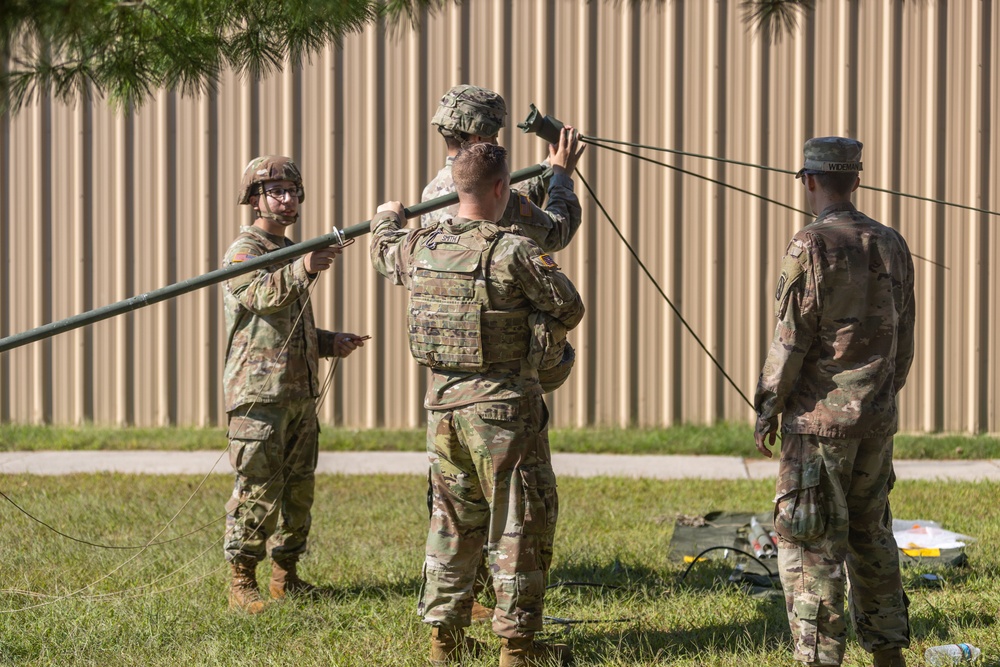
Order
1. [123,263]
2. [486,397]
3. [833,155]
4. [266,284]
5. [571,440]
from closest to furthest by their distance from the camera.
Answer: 1. [833,155]
2. [486,397]
3. [266,284]
4. [571,440]
5. [123,263]

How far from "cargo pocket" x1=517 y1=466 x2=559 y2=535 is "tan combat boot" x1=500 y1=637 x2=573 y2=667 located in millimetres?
422

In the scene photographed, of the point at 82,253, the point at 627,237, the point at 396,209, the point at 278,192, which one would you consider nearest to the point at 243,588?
the point at 278,192

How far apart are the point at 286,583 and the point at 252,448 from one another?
0.72m

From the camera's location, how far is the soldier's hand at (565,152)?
4.98 m

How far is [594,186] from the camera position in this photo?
1001 centimetres

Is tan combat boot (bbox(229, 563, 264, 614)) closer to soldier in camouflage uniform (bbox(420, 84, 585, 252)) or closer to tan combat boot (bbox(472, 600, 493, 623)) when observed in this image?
tan combat boot (bbox(472, 600, 493, 623))

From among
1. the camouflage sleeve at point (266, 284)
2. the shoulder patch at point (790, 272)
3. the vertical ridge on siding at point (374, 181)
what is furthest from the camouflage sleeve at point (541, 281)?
the vertical ridge on siding at point (374, 181)

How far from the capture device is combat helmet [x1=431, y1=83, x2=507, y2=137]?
4.79 metres

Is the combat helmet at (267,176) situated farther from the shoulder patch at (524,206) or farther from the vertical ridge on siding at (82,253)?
the vertical ridge on siding at (82,253)

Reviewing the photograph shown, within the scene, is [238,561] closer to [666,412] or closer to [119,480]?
[119,480]

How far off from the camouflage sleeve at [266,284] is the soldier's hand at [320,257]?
0.06 metres

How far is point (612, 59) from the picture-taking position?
9.91 metres

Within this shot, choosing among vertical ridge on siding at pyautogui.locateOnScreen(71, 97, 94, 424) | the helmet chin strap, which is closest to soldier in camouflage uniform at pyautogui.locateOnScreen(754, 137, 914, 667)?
the helmet chin strap

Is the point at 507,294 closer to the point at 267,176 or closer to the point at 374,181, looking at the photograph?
the point at 267,176
